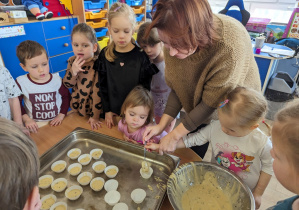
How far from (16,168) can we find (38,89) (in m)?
1.07

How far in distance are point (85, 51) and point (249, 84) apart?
3.39 feet

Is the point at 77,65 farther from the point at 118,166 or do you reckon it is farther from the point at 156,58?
the point at 118,166

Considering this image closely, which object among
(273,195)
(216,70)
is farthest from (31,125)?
(273,195)

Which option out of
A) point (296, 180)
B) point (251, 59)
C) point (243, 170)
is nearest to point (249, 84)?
point (251, 59)

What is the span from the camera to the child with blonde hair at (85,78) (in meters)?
1.33

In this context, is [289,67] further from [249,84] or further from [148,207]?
[148,207]

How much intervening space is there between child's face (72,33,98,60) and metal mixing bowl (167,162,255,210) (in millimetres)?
974

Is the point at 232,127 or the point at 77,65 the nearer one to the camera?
the point at 232,127

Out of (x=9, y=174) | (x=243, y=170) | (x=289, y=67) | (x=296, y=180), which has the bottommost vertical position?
(x=289, y=67)

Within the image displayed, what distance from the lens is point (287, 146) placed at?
19.9 inches

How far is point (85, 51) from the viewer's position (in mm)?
1353

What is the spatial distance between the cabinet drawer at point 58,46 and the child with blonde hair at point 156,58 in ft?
5.85

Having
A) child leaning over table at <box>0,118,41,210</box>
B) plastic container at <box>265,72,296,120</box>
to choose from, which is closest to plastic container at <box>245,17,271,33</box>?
plastic container at <box>265,72,296,120</box>

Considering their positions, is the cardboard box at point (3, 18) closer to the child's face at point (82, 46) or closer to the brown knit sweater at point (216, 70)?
the child's face at point (82, 46)
